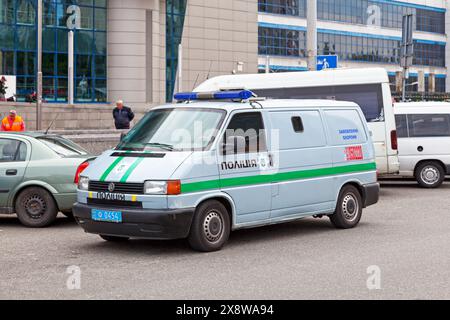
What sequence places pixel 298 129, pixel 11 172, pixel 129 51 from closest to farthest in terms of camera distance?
pixel 298 129
pixel 11 172
pixel 129 51

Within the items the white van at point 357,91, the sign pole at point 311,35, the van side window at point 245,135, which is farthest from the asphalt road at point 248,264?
the sign pole at point 311,35

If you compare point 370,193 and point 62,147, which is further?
point 62,147

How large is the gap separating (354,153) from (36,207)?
475 centimetres

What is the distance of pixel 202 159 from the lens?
9.93 meters

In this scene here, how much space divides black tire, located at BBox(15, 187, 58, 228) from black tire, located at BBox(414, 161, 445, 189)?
990 centimetres

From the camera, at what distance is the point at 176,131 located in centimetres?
1037

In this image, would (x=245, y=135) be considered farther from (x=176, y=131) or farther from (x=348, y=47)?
(x=348, y=47)


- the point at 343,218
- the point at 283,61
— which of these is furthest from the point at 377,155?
the point at 283,61

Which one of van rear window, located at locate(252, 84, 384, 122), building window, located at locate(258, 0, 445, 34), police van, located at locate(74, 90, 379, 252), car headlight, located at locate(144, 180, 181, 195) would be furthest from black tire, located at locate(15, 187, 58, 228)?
building window, located at locate(258, 0, 445, 34)

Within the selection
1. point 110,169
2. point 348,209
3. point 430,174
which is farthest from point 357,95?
point 110,169

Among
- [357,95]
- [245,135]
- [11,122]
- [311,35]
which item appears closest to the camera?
[245,135]

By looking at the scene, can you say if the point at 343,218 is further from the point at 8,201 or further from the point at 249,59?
the point at 249,59

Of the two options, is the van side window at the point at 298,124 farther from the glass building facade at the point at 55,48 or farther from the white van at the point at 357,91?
the glass building facade at the point at 55,48
